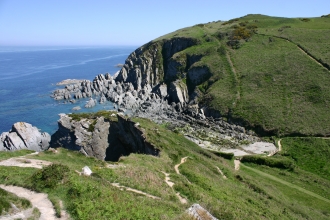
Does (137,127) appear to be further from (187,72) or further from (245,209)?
(187,72)

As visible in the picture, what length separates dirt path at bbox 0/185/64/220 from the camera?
553 inches

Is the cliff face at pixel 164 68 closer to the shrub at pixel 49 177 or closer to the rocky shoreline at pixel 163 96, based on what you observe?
the rocky shoreline at pixel 163 96

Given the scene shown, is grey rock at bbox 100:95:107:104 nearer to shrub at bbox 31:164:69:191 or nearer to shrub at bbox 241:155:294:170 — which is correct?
shrub at bbox 241:155:294:170

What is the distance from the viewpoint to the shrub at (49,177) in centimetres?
1683

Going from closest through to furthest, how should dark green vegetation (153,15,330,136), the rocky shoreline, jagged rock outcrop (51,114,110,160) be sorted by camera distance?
jagged rock outcrop (51,114,110,160)
the rocky shoreline
dark green vegetation (153,15,330,136)

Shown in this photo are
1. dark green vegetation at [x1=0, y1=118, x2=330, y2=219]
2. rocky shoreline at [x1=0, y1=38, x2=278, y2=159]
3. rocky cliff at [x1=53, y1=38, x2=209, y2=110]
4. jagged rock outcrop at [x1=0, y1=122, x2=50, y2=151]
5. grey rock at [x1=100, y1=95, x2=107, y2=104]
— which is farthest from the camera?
grey rock at [x1=100, y1=95, x2=107, y2=104]

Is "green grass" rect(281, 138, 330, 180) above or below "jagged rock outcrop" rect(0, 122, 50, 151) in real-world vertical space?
below

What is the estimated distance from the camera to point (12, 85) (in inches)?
5354

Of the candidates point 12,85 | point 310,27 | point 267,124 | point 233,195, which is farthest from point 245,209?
point 12,85

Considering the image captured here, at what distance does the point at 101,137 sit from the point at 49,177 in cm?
3089

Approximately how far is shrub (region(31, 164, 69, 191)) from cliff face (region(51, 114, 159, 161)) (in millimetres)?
26336

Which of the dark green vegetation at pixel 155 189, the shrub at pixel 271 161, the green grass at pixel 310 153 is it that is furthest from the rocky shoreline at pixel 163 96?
the dark green vegetation at pixel 155 189

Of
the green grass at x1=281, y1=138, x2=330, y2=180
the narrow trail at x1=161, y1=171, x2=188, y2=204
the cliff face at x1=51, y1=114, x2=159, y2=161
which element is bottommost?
the green grass at x1=281, y1=138, x2=330, y2=180

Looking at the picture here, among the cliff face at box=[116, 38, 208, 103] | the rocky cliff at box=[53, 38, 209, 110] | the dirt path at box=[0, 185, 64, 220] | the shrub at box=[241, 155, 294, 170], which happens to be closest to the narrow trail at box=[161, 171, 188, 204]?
the dirt path at box=[0, 185, 64, 220]
